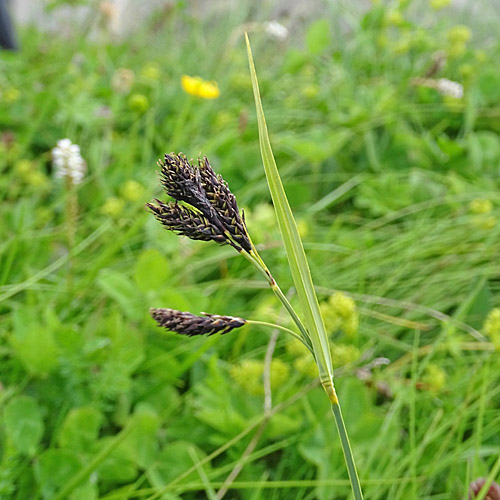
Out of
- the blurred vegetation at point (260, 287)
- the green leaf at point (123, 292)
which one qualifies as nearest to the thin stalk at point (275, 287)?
the blurred vegetation at point (260, 287)

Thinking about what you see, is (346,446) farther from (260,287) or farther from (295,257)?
(260,287)

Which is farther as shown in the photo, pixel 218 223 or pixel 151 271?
pixel 151 271

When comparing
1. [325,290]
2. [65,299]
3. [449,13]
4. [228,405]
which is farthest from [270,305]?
[449,13]

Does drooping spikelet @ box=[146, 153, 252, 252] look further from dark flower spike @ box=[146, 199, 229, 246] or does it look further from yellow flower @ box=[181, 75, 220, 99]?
yellow flower @ box=[181, 75, 220, 99]

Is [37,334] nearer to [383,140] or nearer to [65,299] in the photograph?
[65,299]

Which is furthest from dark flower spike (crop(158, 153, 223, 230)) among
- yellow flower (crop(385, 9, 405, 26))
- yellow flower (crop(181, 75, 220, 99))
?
yellow flower (crop(385, 9, 405, 26))

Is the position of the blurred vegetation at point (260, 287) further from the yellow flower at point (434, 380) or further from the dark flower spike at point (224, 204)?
the dark flower spike at point (224, 204)


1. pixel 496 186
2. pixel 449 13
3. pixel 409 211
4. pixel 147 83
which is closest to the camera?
pixel 409 211

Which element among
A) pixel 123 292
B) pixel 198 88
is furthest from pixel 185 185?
pixel 198 88
